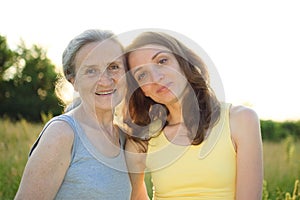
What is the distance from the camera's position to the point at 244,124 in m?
2.67

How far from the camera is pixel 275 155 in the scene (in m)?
7.20

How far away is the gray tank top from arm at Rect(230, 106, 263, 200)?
0.58m

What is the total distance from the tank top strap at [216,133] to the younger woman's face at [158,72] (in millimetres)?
235

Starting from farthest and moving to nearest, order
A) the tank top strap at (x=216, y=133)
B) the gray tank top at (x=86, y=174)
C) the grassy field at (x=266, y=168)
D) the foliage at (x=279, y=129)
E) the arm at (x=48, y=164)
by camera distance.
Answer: the foliage at (x=279, y=129) → the grassy field at (x=266, y=168) → the tank top strap at (x=216, y=133) → the gray tank top at (x=86, y=174) → the arm at (x=48, y=164)

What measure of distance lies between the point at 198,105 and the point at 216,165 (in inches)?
12.9

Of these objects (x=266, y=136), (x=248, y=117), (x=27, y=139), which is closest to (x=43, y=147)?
(x=248, y=117)

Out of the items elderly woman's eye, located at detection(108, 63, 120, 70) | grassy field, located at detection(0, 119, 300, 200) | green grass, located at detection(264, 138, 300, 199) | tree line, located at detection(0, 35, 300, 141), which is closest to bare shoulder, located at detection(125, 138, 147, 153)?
elderly woman's eye, located at detection(108, 63, 120, 70)

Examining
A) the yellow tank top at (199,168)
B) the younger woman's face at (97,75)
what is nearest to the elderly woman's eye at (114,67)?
the younger woman's face at (97,75)

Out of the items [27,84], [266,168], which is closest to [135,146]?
[266,168]

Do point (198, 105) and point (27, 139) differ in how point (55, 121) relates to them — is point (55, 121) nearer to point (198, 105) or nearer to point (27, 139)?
point (198, 105)

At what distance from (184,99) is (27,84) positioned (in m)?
20.2

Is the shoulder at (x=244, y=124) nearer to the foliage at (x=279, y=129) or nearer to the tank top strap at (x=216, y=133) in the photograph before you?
the tank top strap at (x=216, y=133)

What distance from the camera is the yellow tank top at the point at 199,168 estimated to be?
8.94 feet

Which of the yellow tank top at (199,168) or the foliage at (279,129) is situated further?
the foliage at (279,129)
